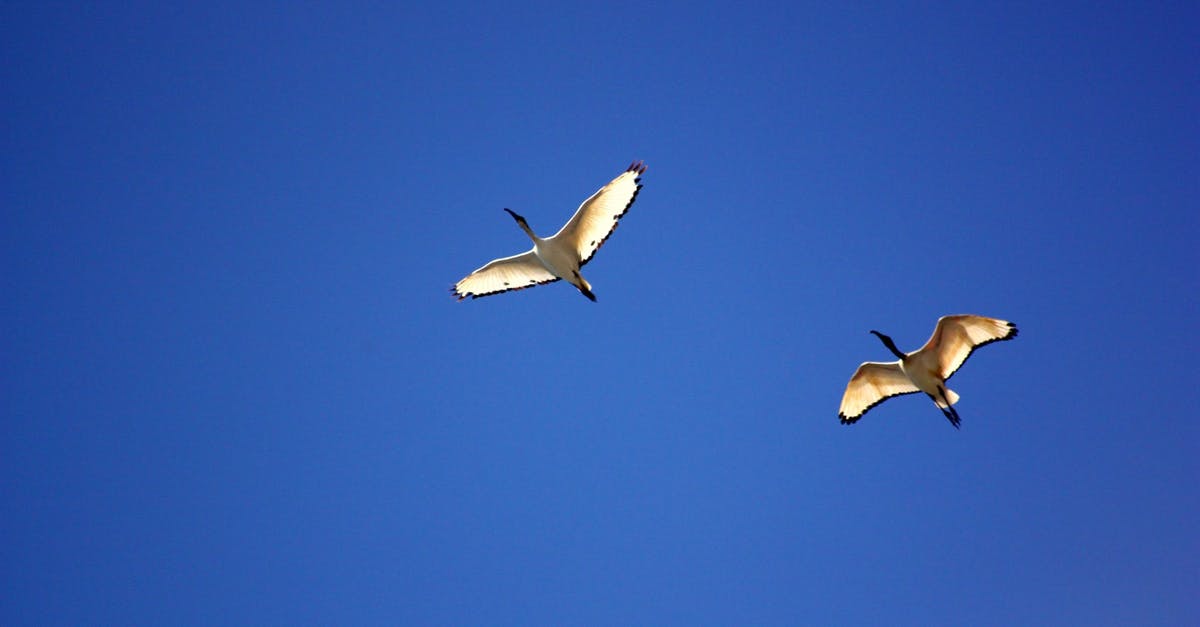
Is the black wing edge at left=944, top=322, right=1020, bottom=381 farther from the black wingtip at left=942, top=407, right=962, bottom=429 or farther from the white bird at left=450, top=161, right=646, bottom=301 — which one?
the white bird at left=450, top=161, right=646, bottom=301

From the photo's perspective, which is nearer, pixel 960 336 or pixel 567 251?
pixel 960 336

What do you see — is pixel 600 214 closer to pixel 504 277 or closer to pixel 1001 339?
pixel 504 277

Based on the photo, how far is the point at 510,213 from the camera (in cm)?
1698

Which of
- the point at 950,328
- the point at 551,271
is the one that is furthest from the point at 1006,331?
the point at 551,271

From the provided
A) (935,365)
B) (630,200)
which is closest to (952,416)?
(935,365)

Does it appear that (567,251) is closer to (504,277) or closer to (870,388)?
(504,277)

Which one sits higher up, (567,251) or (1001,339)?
(567,251)

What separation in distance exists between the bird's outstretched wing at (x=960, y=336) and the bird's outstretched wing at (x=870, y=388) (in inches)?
36.3

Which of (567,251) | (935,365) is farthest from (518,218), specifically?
(935,365)

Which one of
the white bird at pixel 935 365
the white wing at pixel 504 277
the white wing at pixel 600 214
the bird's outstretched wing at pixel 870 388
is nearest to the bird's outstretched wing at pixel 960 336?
the white bird at pixel 935 365

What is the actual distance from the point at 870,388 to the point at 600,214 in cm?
676

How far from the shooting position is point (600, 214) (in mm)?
16219

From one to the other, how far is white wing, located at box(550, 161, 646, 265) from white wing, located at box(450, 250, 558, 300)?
1235mm

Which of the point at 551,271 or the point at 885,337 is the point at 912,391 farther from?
the point at 551,271
